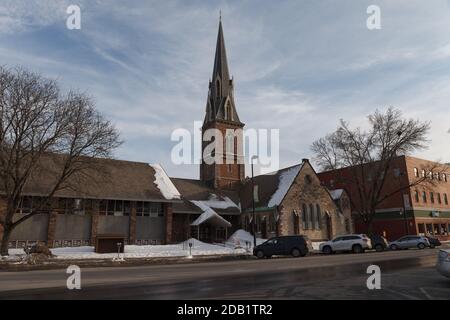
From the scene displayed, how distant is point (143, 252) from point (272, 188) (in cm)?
2092

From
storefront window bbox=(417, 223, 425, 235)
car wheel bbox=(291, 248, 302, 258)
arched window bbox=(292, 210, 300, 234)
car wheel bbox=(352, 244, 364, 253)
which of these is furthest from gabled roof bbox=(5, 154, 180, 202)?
storefront window bbox=(417, 223, 425, 235)

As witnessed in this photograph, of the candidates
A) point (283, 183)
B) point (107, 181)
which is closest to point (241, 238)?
point (283, 183)

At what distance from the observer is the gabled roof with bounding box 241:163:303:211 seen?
1700 inches

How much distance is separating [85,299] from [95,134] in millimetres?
19843

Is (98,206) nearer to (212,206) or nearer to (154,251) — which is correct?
(154,251)

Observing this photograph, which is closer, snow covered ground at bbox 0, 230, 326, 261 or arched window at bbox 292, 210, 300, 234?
snow covered ground at bbox 0, 230, 326, 261

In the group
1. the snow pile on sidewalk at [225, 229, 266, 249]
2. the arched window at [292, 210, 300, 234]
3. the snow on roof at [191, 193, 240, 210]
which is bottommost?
the snow pile on sidewalk at [225, 229, 266, 249]

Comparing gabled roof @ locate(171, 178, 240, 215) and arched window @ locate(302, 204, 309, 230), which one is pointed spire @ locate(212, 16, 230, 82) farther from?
arched window @ locate(302, 204, 309, 230)

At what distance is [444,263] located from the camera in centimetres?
1094

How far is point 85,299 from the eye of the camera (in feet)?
29.9

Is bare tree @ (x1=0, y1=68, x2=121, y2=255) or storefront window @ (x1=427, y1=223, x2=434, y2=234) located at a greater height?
bare tree @ (x1=0, y1=68, x2=121, y2=255)

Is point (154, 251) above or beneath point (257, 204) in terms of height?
beneath

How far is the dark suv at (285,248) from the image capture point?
90.4 ft

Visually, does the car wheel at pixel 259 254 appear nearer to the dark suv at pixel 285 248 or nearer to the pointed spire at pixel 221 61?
the dark suv at pixel 285 248
